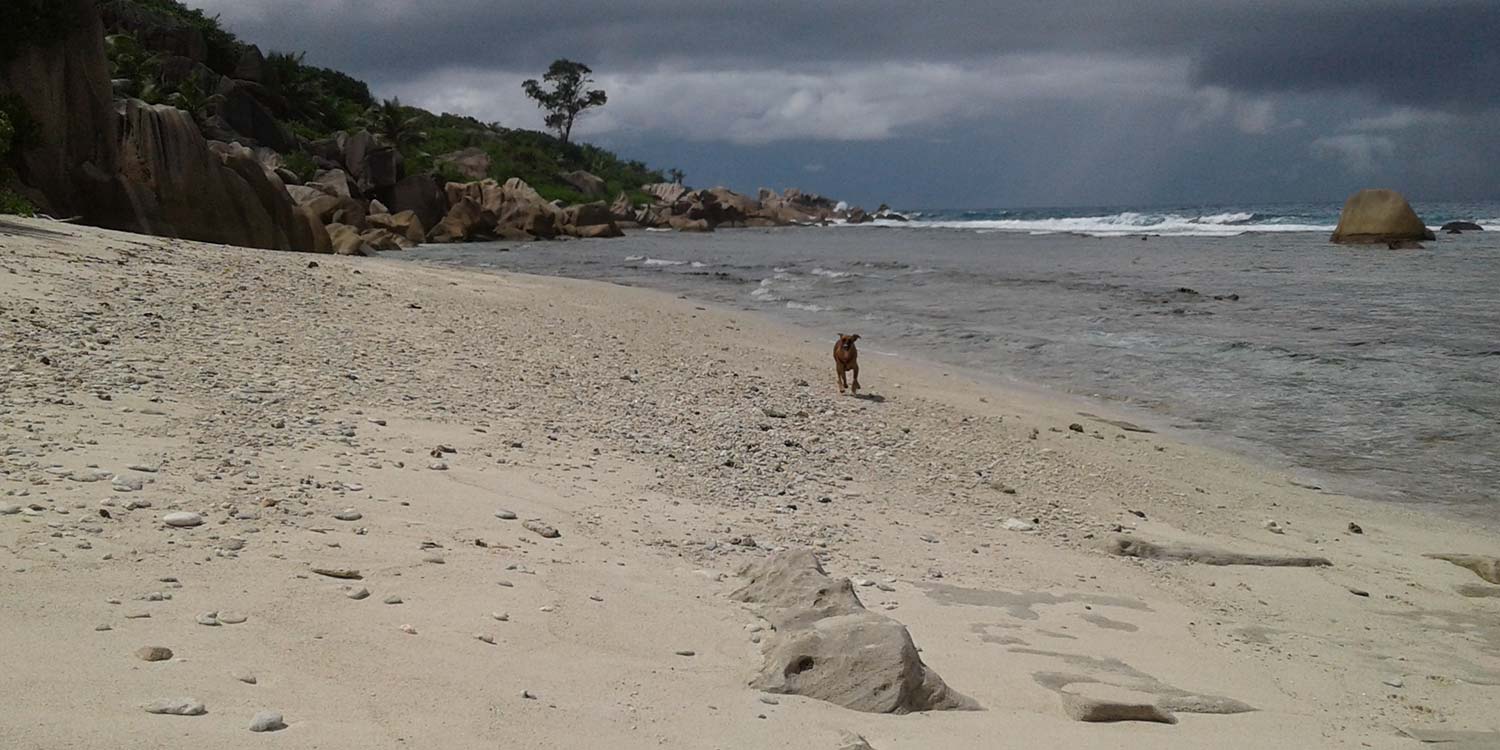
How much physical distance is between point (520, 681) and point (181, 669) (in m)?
1.04

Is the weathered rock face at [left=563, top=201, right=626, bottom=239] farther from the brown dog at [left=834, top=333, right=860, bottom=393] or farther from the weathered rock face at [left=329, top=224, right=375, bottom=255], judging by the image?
the brown dog at [left=834, top=333, right=860, bottom=393]

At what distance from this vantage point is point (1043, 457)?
374 inches

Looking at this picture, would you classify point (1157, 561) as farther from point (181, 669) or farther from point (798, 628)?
point (181, 669)

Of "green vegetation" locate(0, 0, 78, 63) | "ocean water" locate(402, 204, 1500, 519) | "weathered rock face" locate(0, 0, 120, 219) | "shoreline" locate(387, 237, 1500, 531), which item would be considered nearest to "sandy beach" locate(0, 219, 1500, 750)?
"shoreline" locate(387, 237, 1500, 531)

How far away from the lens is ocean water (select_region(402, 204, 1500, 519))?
11445mm

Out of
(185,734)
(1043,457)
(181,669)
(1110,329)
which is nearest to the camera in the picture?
(185,734)

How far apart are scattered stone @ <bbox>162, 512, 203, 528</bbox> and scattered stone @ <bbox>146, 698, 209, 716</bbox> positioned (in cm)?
181

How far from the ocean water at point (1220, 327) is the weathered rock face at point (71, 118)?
38.5ft

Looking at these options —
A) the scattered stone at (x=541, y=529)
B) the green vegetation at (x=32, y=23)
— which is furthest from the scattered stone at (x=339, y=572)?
the green vegetation at (x=32, y=23)

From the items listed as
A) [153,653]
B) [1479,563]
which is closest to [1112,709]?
[153,653]

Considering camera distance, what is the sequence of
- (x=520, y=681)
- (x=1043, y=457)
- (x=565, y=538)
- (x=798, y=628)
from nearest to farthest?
1. (x=520, y=681)
2. (x=798, y=628)
3. (x=565, y=538)
4. (x=1043, y=457)

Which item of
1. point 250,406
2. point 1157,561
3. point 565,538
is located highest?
point 250,406

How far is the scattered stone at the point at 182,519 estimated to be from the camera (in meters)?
4.65

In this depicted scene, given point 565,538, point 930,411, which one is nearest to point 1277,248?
point 930,411
